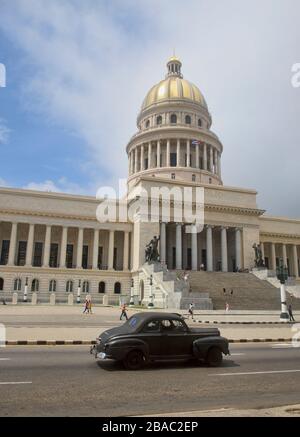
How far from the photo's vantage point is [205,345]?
11398mm

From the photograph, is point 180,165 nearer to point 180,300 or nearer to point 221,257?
point 221,257

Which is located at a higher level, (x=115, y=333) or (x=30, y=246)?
(x=30, y=246)

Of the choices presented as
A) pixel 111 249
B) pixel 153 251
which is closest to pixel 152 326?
pixel 153 251

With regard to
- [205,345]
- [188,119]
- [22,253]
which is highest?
[188,119]

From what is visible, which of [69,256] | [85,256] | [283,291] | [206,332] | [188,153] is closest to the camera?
[206,332]

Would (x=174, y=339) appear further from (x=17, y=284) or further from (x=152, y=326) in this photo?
(x=17, y=284)

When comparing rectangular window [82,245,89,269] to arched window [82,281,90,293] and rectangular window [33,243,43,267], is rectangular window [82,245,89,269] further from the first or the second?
rectangular window [33,243,43,267]

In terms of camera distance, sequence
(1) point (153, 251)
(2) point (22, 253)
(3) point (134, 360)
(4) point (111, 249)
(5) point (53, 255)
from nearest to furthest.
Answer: (3) point (134, 360), (1) point (153, 251), (2) point (22, 253), (4) point (111, 249), (5) point (53, 255)

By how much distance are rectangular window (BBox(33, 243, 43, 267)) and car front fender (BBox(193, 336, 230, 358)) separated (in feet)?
170

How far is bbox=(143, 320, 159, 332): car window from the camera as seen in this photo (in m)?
11.1

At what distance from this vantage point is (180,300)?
38188mm

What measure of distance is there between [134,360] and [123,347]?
520mm

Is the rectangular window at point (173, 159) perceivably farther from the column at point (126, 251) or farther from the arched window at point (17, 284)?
the arched window at point (17, 284)

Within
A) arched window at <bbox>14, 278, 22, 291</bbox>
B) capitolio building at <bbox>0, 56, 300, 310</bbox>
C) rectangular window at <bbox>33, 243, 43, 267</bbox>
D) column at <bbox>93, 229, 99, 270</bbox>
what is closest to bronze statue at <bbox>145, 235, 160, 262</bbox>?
capitolio building at <bbox>0, 56, 300, 310</bbox>
